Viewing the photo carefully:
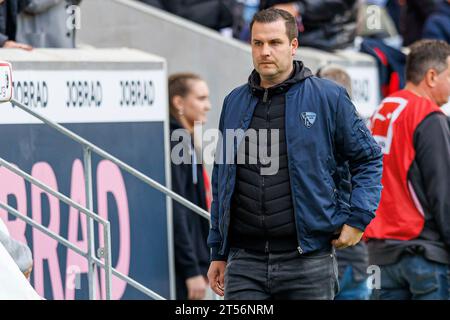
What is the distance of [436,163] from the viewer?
7.89m

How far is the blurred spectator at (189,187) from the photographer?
9.09 metres

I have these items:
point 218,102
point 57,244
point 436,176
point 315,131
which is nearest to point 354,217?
point 315,131

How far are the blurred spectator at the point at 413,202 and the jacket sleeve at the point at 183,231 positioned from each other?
53.9 inches

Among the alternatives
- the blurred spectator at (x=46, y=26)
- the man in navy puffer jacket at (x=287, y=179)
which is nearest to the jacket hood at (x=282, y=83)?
the man in navy puffer jacket at (x=287, y=179)

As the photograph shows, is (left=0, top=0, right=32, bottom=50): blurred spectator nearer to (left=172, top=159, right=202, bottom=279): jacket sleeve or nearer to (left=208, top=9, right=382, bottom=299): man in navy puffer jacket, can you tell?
(left=172, top=159, right=202, bottom=279): jacket sleeve

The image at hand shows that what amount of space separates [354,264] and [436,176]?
6.54ft

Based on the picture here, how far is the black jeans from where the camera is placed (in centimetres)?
634

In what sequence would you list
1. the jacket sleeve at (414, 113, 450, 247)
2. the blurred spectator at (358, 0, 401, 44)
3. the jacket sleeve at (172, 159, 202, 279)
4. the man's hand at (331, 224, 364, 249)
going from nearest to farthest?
1. the man's hand at (331, 224, 364, 249)
2. the jacket sleeve at (414, 113, 450, 247)
3. the jacket sleeve at (172, 159, 202, 279)
4. the blurred spectator at (358, 0, 401, 44)

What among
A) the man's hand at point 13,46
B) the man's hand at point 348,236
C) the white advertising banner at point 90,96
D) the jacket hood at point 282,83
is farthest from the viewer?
the man's hand at point 13,46

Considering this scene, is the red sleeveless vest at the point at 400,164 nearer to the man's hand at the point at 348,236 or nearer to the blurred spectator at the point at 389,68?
the man's hand at the point at 348,236

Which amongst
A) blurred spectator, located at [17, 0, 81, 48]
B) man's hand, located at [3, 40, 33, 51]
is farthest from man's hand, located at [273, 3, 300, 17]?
man's hand, located at [3, 40, 33, 51]

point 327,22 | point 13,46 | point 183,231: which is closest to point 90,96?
point 13,46

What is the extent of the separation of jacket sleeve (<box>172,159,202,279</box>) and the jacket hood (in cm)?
269

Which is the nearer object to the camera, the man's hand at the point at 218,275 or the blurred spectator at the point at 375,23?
the man's hand at the point at 218,275
